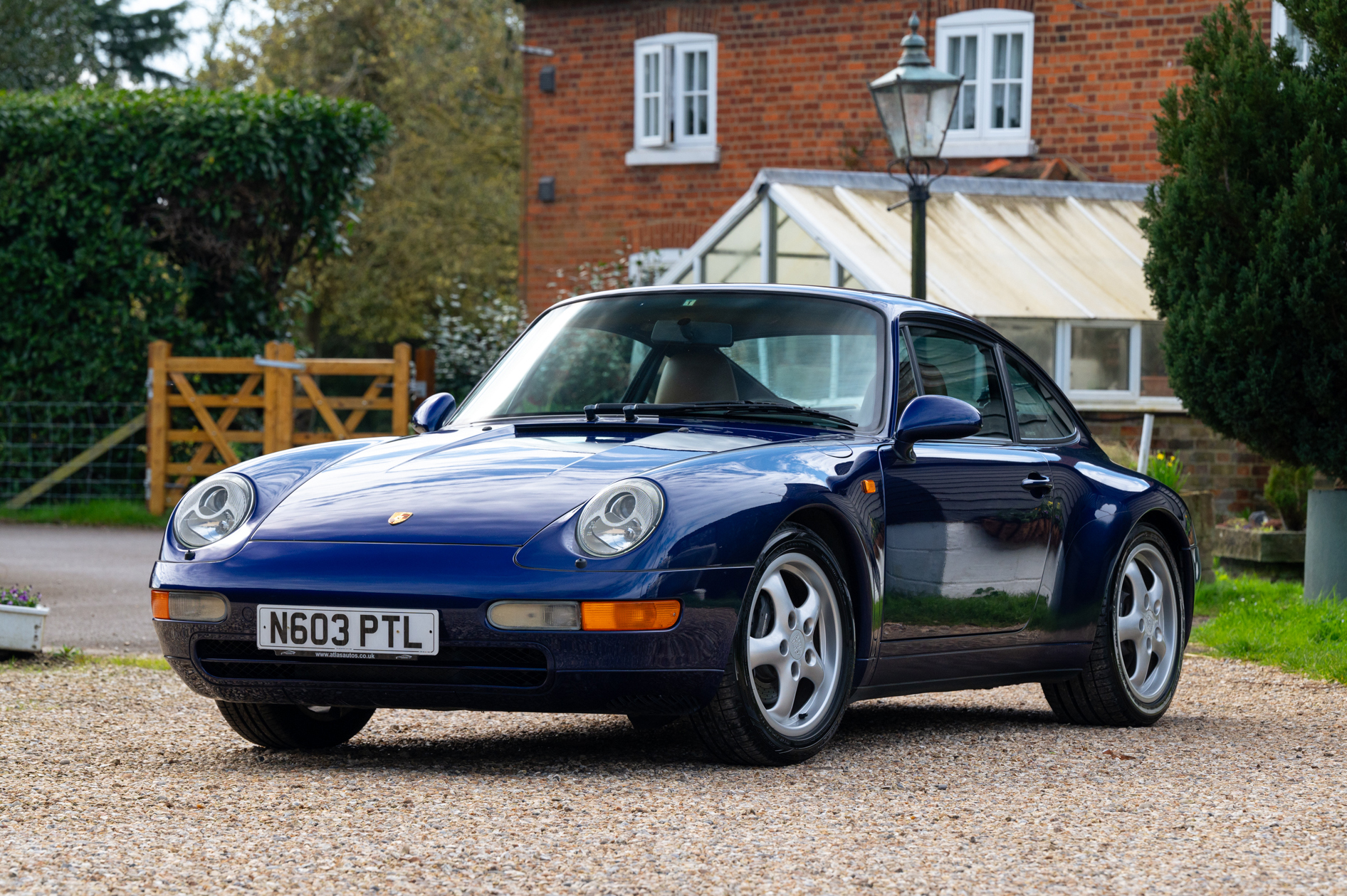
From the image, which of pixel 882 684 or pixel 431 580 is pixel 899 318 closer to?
pixel 882 684

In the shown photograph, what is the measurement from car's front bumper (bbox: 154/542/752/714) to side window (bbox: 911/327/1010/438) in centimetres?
157

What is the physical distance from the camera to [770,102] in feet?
75.5

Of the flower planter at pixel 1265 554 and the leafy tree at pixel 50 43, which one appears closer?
Result: the flower planter at pixel 1265 554

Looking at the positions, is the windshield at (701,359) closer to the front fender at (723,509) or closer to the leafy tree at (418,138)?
the front fender at (723,509)

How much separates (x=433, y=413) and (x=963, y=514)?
183 centimetres

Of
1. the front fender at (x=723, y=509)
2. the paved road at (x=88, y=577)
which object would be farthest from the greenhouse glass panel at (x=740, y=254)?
the front fender at (x=723, y=509)

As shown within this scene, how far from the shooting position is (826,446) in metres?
5.77

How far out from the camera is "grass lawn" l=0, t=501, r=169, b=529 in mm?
18422

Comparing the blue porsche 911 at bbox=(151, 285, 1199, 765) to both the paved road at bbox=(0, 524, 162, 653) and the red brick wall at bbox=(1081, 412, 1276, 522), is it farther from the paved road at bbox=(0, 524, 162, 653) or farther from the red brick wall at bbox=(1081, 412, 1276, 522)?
the red brick wall at bbox=(1081, 412, 1276, 522)

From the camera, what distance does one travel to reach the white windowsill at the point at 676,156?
2316 centimetres

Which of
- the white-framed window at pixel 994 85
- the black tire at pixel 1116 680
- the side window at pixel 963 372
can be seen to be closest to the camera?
the side window at pixel 963 372

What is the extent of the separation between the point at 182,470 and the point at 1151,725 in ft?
44.0

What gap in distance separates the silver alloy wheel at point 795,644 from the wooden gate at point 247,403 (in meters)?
12.8

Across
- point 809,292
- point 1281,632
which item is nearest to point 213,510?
point 809,292
